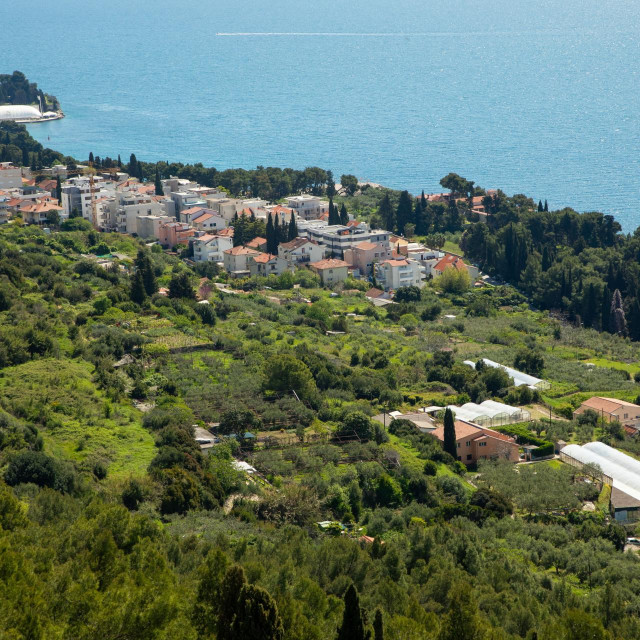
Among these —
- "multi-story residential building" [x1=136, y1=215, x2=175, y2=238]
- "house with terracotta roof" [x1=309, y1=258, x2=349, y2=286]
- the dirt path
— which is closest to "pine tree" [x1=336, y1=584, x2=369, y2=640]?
the dirt path

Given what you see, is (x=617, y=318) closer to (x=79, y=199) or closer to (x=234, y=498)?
(x=234, y=498)

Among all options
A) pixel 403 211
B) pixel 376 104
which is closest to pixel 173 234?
pixel 403 211

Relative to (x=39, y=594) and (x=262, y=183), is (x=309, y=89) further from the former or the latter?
(x=39, y=594)

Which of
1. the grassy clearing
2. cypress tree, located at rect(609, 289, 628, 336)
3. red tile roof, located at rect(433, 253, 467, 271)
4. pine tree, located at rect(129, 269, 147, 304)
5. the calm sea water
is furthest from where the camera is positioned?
the calm sea water

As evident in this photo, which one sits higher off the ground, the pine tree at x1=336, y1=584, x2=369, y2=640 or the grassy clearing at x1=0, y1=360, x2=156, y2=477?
the pine tree at x1=336, y1=584, x2=369, y2=640

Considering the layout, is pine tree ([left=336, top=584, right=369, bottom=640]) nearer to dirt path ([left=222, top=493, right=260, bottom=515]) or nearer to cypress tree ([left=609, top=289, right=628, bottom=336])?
dirt path ([left=222, top=493, right=260, bottom=515])

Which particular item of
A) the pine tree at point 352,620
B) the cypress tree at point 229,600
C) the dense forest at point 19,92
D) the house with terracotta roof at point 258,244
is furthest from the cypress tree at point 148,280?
the dense forest at point 19,92

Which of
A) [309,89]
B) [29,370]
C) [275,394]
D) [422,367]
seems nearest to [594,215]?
[422,367]
